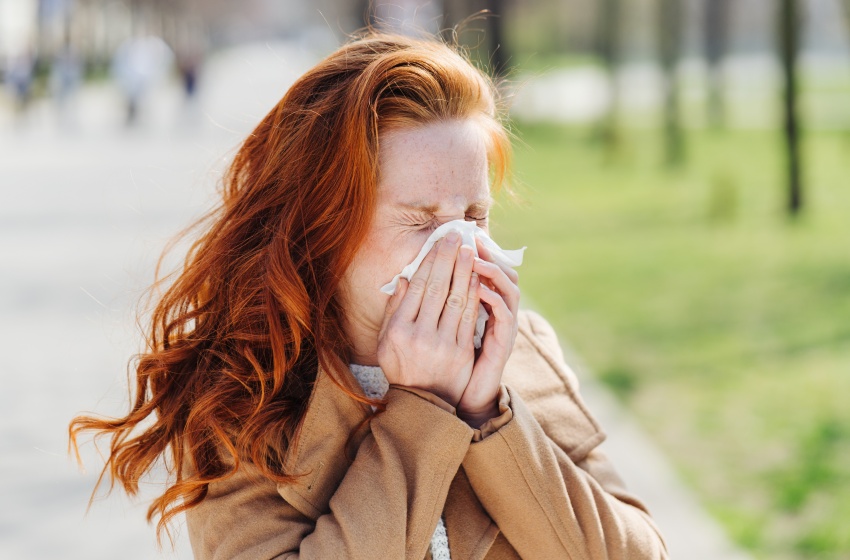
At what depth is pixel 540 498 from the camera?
5.83 feet

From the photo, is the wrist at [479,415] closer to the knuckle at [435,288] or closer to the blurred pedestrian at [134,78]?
the knuckle at [435,288]

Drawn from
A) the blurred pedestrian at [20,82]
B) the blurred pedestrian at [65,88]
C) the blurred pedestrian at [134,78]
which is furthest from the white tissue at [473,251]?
the blurred pedestrian at [65,88]

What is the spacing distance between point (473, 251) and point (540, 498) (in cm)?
41

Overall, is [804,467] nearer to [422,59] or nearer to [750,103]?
[422,59]

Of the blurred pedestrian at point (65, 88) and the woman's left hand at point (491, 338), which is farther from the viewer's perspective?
the blurred pedestrian at point (65, 88)

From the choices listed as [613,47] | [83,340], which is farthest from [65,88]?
[83,340]

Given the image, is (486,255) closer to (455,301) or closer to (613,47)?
(455,301)

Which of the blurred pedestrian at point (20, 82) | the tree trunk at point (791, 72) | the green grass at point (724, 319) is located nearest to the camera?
the green grass at point (724, 319)

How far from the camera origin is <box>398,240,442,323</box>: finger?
175cm

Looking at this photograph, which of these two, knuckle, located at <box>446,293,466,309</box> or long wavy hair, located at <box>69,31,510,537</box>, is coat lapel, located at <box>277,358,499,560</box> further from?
knuckle, located at <box>446,293,466,309</box>

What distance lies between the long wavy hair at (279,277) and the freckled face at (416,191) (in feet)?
0.08

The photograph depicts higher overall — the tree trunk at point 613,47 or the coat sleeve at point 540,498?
the coat sleeve at point 540,498

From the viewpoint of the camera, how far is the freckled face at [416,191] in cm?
179

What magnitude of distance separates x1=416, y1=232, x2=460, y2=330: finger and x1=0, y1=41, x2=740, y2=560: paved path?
0.70m
